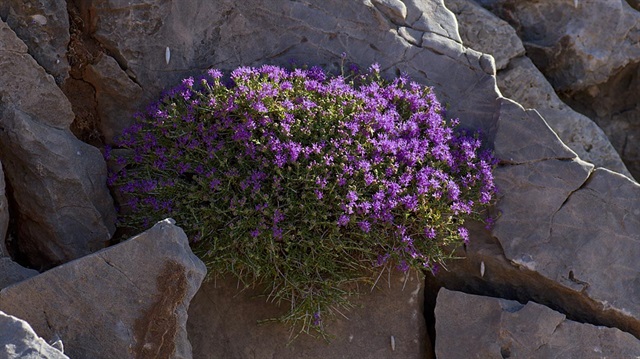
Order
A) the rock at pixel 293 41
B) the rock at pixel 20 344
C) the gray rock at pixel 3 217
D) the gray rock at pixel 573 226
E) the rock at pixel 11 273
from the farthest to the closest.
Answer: the rock at pixel 293 41, the gray rock at pixel 573 226, the gray rock at pixel 3 217, the rock at pixel 11 273, the rock at pixel 20 344

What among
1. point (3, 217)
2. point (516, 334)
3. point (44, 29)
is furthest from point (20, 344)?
point (516, 334)

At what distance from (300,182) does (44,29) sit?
1864 millimetres

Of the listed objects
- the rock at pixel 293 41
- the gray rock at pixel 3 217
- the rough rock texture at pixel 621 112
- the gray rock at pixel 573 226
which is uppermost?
the rock at pixel 293 41

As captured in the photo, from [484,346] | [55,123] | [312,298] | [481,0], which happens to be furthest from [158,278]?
[481,0]

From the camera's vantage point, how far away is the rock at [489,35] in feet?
22.0

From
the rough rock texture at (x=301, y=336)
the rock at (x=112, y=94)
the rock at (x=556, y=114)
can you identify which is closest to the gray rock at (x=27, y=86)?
the rock at (x=112, y=94)

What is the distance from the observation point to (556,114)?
6.64m

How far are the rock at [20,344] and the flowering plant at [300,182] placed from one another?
1.50 meters

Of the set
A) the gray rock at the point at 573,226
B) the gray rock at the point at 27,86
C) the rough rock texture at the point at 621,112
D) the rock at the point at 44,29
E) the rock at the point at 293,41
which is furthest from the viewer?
the rough rock texture at the point at 621,112

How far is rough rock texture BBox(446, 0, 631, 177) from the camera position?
662 centimetres

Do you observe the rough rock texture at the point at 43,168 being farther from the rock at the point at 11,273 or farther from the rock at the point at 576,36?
the rock at the point at 576,36

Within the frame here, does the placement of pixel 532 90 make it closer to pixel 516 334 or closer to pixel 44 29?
pixel 516 334

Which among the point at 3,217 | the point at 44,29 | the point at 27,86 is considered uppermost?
the point at 44,29

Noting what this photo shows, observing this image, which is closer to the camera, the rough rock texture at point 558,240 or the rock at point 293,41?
the rough rock texture at point 558,240
